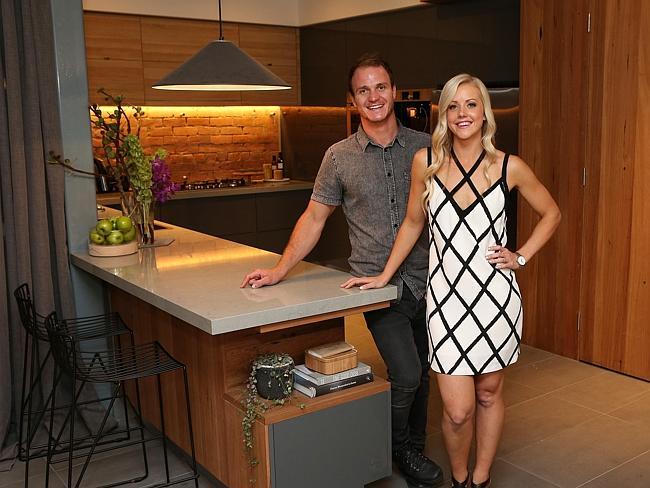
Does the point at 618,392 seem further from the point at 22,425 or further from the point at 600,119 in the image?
the point at 22,425

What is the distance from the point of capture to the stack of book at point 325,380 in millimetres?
2658

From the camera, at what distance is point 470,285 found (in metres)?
2.53

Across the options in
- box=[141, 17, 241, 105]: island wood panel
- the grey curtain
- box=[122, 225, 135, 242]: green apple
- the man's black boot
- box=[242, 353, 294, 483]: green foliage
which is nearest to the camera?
box=[242, 353, 294, 483]: green foliage

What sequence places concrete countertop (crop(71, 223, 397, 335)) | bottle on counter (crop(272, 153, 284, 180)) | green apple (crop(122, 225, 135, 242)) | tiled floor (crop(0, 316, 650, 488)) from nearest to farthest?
1. concrete countertop (crop(71, 223, 397, 335))
2. tiled floor (crop(0, 316, 650, 488))
3. green apple (crop(122, 225, 135, 242))
4. bottle on counter (crop(272, 153, 284, 180))

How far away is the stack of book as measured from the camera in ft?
8.72

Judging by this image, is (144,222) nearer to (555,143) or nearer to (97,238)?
(97,238)

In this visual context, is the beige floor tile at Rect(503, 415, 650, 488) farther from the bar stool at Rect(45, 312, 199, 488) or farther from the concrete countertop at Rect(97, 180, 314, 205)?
the concrete countertop at Rect(97, 180, 314, 205)

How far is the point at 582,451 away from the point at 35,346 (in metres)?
2.54

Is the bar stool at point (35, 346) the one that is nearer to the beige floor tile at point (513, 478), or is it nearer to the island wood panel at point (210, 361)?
the island wood panel at point (210, 361)

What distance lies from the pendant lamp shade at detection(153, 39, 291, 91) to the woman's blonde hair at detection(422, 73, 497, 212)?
101 centimetres

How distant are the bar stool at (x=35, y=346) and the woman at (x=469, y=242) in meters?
1.49

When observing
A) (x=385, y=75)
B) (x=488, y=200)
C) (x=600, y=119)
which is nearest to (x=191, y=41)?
(x=600, y=119)

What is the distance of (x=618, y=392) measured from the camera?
13.4ft

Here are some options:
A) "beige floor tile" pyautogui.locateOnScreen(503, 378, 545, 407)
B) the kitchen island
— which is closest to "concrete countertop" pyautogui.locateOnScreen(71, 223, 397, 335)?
the kitchen island
